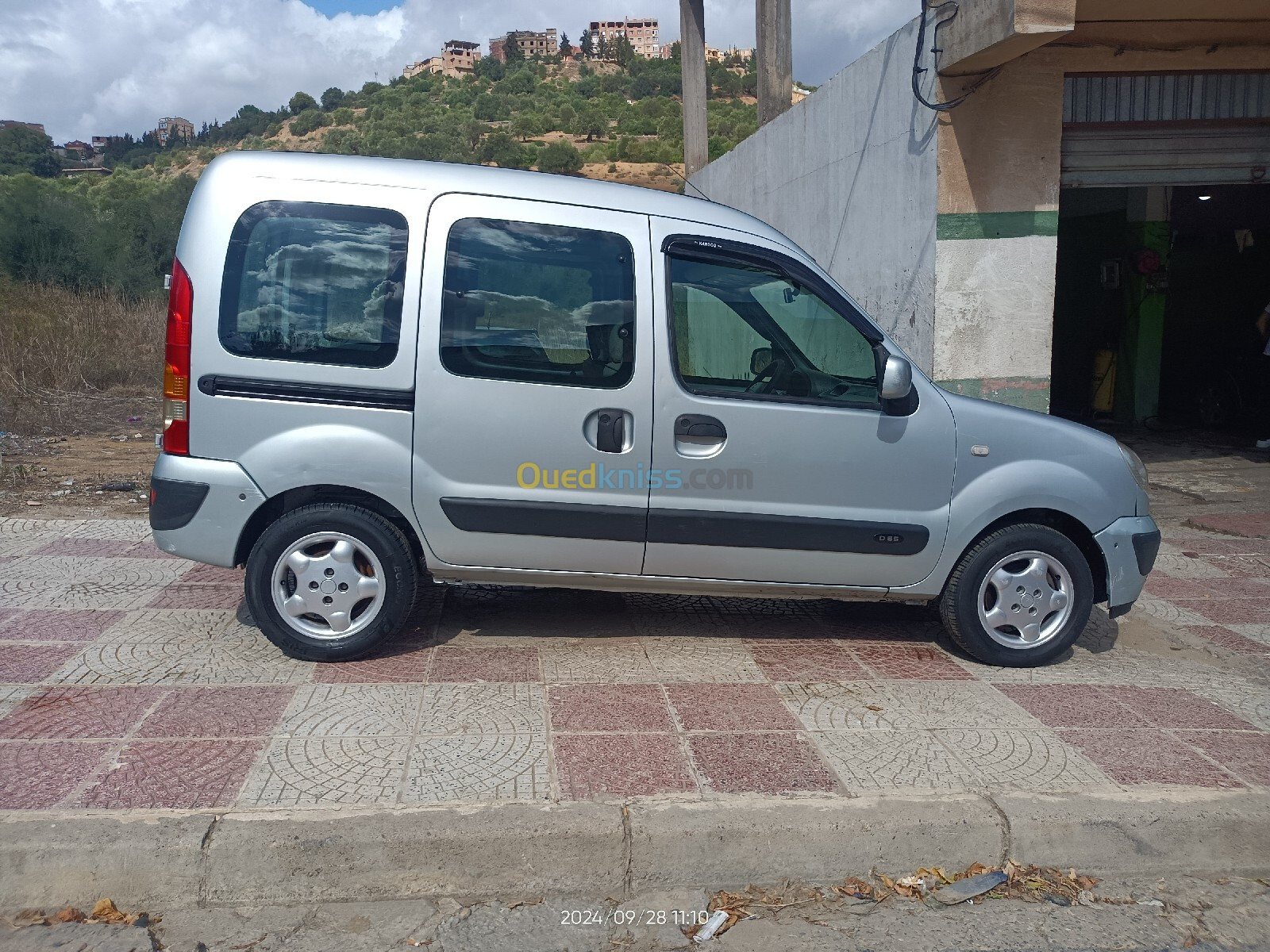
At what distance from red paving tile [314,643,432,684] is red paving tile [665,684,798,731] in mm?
1108

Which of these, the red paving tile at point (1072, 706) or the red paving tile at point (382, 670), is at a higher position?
the red paving tile at point (382, 670)

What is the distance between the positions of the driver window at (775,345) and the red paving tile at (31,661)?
2980 millimetres

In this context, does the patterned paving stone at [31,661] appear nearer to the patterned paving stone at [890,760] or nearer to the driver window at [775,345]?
the driver window at [775,345]

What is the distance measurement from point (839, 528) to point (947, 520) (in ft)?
1.65

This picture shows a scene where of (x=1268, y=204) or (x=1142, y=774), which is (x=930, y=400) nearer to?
(x=1142, y=774)

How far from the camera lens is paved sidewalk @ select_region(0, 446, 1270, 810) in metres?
3.63

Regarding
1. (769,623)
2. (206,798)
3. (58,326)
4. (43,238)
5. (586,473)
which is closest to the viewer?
(206,798)

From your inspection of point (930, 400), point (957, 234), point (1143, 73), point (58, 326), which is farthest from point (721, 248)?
point (58, 326)

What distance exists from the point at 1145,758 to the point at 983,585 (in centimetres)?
112

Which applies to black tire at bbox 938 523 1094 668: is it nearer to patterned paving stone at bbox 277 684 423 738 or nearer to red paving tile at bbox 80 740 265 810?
patterned paving stone at bbox 277 684 423 738

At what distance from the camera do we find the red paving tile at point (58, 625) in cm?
491

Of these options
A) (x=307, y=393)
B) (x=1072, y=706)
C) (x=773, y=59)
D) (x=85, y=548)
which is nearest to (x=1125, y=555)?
(x=1072, y=706)

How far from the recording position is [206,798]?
11.1 feet

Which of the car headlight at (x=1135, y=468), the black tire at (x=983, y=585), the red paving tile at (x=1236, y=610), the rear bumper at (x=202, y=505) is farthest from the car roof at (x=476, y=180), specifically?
the red paving tile at (x=1236, y=610)
